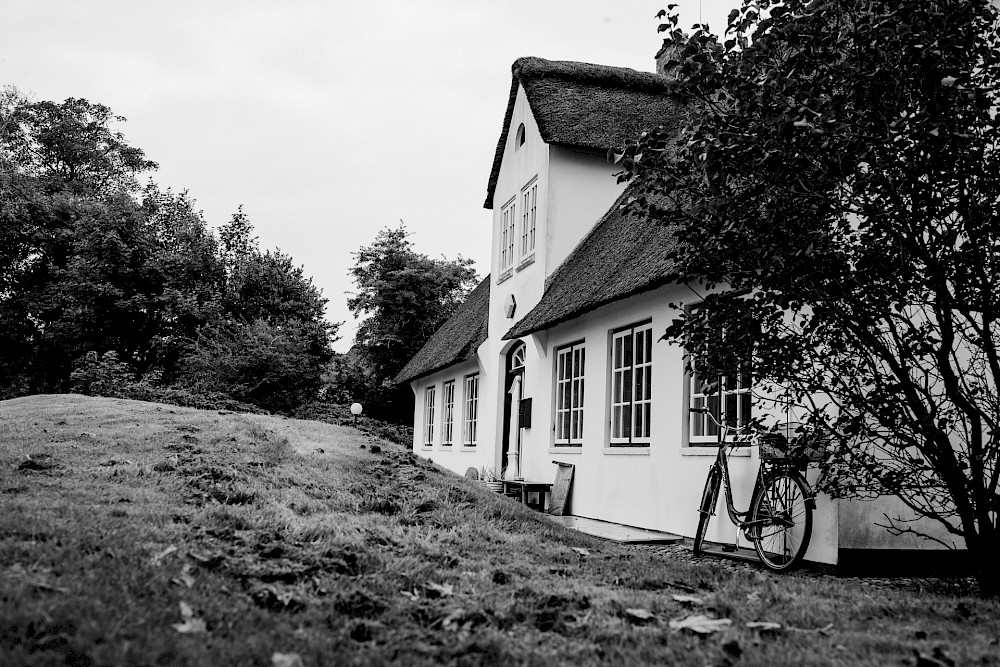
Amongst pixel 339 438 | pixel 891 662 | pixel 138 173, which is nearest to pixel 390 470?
pixel 339 438

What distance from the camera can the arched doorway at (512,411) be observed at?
1569cm

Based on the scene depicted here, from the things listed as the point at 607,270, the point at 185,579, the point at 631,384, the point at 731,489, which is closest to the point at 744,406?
the point at 731,489

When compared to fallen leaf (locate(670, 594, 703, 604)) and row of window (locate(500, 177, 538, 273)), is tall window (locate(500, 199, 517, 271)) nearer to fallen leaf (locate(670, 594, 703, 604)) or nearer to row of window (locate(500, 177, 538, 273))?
row of window (locate(500, 177, 538, 273))

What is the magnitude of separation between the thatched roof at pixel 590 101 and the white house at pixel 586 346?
0.03m

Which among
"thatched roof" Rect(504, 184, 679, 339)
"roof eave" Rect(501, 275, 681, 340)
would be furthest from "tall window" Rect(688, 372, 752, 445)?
"thatched roof" Rect(504, 184, 679, 339)

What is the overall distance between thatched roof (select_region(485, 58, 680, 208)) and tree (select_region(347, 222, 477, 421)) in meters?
18.6

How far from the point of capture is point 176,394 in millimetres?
23359

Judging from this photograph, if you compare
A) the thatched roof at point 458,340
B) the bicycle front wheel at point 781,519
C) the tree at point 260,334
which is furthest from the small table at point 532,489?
the tree at point 260,334

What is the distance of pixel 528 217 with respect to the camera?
15.6 meters

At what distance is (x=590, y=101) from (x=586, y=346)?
4.81 meters

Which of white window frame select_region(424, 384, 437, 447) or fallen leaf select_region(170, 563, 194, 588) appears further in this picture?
white window frame select_region(424, 384, 437, 447)

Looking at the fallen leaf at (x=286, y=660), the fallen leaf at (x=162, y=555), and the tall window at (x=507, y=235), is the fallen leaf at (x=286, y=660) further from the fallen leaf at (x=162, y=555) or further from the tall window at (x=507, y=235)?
the tall window at (x=507, y=235)

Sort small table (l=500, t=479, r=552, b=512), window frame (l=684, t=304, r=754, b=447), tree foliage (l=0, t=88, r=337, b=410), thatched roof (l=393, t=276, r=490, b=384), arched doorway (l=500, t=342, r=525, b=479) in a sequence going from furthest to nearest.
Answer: tree foliage (l=0, t=88, r=337, b=410) → thatched roof (l=393, t=276, r=490, b=384) → arched doorway (l=500, t=342, r=525, b=479) → small table (l=500, t=479, r=552, b=512) → window frame (l=684, t=304, r=754, b=447)

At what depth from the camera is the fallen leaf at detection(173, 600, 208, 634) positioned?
3.89m
